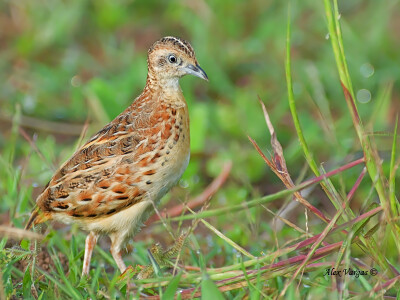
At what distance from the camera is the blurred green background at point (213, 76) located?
→ 6.49 m

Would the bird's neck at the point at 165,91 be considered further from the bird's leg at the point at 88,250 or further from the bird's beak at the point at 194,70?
the bird's leg at the point at 88,250

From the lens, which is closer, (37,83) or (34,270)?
(34,270)

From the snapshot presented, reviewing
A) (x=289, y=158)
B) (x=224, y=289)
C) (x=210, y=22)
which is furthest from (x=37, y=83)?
(x=224, y=289)

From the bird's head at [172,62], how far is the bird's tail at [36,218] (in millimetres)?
982

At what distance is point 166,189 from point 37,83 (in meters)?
3.64

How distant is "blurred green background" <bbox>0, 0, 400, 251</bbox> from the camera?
6.49m

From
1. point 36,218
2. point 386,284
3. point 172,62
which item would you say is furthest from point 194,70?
point 386,284

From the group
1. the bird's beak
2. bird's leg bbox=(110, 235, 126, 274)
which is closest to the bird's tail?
bird's leg bbox=(110, 235, 126, 274)

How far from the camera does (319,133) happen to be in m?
6.79

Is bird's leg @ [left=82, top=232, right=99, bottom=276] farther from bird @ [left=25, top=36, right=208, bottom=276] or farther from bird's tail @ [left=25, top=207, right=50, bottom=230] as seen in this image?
bird's tail @ [left=25, top=207, right=50, bottom=230]

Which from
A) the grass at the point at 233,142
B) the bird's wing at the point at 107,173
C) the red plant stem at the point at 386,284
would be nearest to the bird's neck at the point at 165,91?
the bird's wing at the point at 107,173

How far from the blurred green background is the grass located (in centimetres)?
2

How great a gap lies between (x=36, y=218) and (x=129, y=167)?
0.65 meters

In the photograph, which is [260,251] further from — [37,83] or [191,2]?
[191,2]
